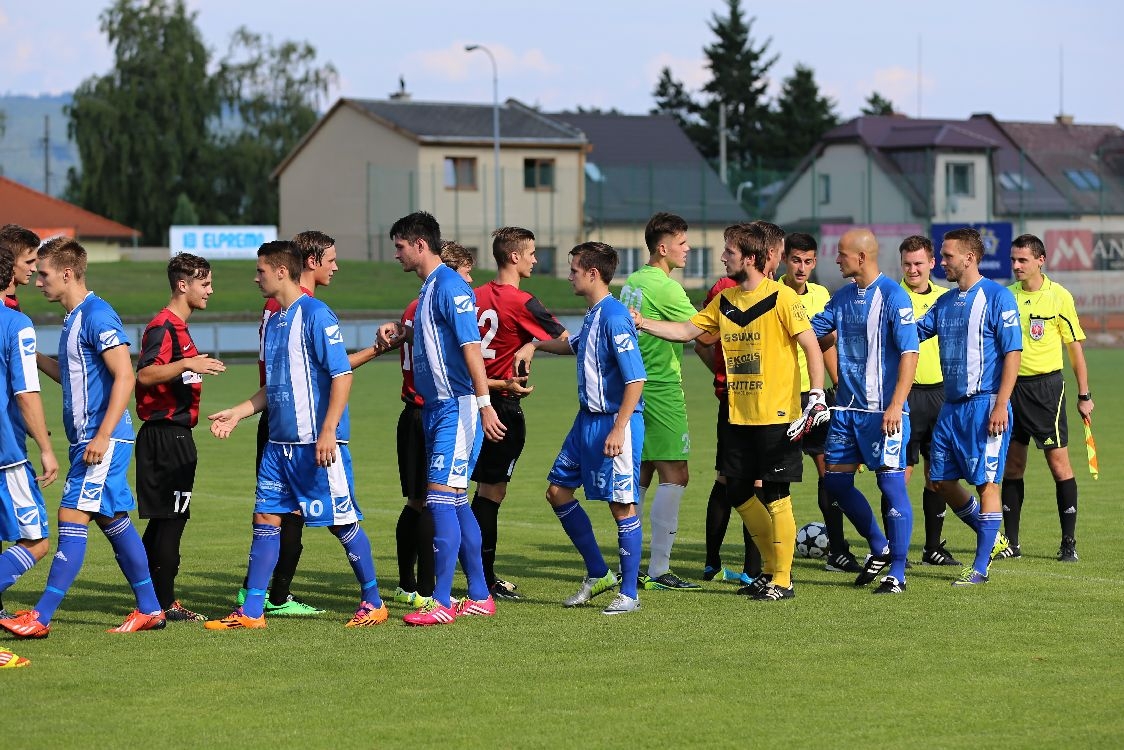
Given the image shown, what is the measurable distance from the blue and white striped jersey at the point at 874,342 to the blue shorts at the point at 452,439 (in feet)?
7.51

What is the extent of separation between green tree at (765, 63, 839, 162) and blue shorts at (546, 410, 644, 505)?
266 feet

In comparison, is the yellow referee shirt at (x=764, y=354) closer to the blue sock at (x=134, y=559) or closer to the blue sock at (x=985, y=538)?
the blue sock at (x=985, y=538)

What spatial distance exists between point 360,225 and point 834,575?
53.0 metres

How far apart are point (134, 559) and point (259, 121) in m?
71.7

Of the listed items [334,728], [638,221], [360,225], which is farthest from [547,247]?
[334,728]

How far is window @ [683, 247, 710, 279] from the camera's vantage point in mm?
54781

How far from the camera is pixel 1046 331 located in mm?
10711

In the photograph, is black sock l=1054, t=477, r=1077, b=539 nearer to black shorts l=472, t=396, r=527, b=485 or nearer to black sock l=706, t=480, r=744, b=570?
black sock l=706, t=480, r=744, b=570

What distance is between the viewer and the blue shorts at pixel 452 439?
8.18m

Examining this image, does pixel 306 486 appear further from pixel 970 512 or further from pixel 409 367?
pixel 970 512

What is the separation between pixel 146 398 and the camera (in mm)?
8336

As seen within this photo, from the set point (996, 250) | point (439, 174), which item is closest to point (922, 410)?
point (996, 250)

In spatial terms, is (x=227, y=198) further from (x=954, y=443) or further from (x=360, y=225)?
(x=954, y=443)

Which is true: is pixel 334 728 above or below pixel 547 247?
below
